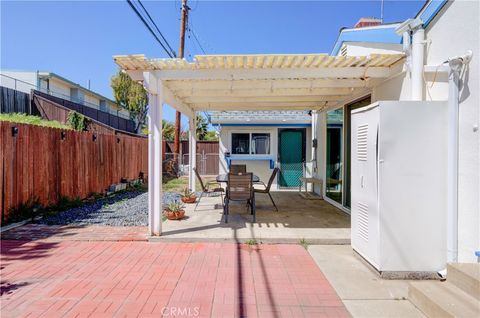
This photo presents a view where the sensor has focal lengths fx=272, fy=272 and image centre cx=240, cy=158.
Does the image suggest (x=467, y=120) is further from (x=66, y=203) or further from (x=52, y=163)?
(x=66, y=203)

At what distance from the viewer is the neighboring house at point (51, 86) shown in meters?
16.9

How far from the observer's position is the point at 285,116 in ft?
34.3


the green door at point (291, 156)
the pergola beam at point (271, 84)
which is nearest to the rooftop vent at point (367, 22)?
the pergola beam at point (271, 84)

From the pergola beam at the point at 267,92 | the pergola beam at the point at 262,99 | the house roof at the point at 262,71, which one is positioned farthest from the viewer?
the pergola beam at the point at 262,99

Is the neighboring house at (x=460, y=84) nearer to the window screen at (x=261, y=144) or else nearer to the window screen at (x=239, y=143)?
the window screen at (x=261, y=144)

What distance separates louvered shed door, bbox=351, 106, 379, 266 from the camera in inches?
134

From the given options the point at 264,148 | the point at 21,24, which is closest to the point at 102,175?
the point at 21,24

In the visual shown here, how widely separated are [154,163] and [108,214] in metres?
2.53

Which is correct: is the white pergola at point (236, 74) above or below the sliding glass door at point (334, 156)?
above

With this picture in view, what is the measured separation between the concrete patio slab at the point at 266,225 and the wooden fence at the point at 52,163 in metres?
3.07

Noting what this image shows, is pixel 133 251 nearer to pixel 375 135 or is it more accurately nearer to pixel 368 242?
pixel 368 242

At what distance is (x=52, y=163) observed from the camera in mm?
6473

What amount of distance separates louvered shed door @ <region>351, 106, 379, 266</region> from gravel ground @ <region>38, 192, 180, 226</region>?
3.94m

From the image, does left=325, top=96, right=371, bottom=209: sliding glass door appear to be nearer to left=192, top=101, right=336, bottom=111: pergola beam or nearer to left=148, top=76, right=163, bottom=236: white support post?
left=192, top=101, right=336, bottom=111: pergola beam
